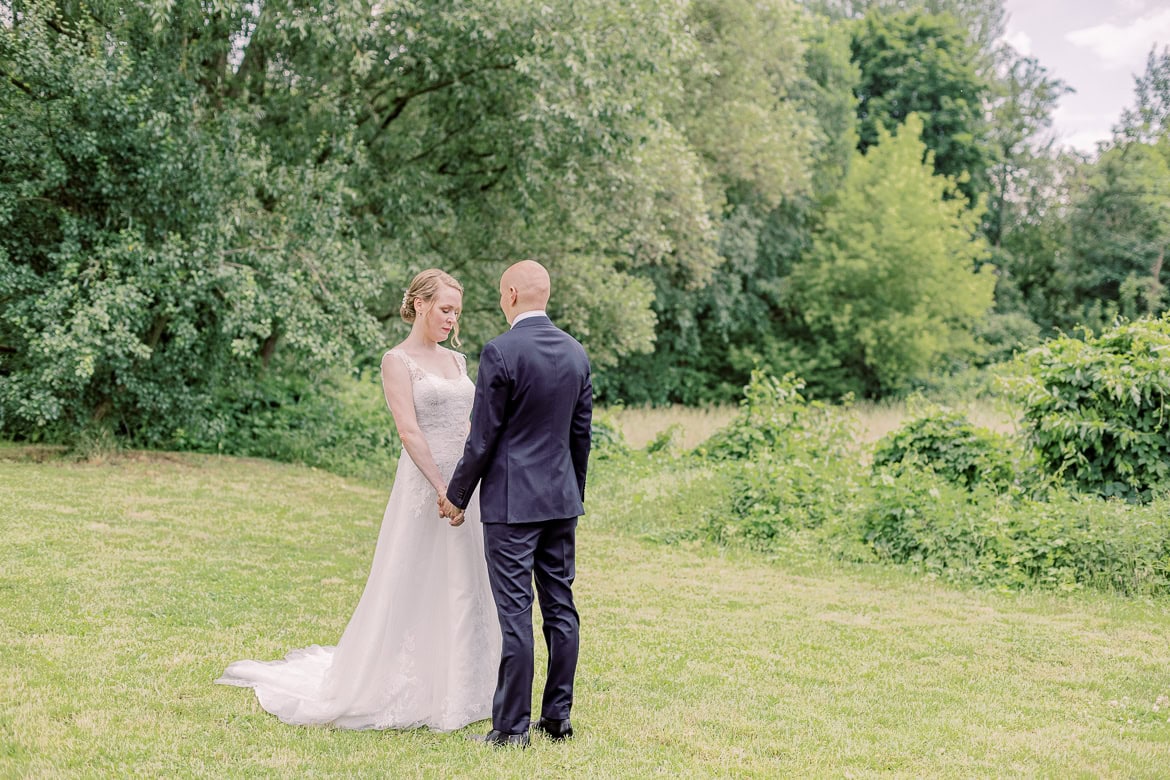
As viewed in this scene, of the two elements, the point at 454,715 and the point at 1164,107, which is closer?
the point at 454,715

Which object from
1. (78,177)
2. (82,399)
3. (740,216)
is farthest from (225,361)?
(740,216)

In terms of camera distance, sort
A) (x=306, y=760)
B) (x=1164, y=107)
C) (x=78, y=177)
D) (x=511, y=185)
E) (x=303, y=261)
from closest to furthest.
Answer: (x=306, y=760) < (x=78, y=177) < (x=303, y=261) < (x=511, y=185) < (x=1164, y=107)

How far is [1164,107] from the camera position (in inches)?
1742

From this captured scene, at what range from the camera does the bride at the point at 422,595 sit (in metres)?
4.83

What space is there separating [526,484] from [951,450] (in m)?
7.19

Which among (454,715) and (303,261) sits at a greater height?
(303,261)

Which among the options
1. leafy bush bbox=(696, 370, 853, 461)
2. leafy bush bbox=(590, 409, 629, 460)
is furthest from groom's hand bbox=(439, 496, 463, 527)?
leafy bush bbox=(590, 409, 629, 460)

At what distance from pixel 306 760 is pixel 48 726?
118cm

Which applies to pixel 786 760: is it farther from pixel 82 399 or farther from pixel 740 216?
pixel 740 216

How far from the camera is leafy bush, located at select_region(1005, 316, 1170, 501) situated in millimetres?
9195

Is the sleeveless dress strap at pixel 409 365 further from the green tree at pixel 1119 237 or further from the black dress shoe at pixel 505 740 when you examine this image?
the green tree at pixel 1119 237

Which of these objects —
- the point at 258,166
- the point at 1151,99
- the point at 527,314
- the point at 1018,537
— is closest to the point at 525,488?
the point at 527,314

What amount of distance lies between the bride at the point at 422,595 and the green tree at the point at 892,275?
1110 inches

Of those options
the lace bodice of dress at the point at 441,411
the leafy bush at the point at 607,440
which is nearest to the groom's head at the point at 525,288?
the lace bodice of dress at the point at 441,411
